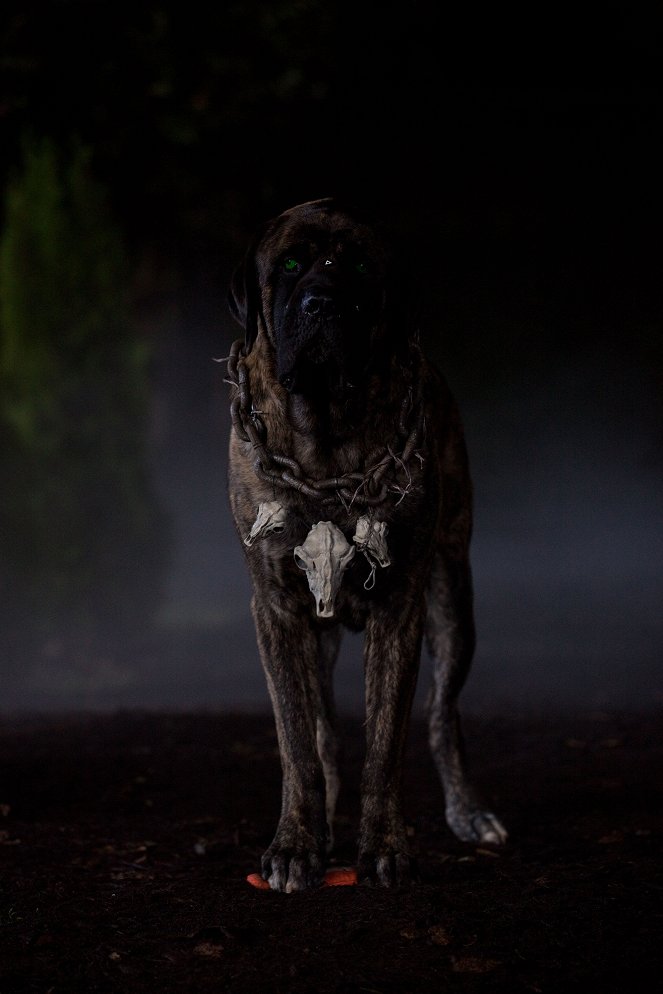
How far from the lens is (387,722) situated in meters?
3.46

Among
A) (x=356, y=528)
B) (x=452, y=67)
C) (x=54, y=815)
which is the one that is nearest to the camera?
(x=356, y=528)

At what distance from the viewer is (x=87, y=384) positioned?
43.1 feet

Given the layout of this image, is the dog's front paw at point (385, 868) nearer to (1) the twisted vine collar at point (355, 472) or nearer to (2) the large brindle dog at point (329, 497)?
(2) the large brindle dog at point (329, 497)

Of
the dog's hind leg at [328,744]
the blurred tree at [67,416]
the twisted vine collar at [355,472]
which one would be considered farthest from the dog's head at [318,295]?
the blurred tree at [67,416]

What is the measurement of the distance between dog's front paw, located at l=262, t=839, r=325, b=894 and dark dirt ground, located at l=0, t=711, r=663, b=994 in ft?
0.27

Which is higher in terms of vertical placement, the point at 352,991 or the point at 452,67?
the point at 452,67

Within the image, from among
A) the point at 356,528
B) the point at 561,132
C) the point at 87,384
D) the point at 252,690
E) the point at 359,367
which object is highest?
the point at 561,132

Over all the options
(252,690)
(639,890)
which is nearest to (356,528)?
(639,890)

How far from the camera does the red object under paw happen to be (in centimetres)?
334

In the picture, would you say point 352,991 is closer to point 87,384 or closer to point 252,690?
point 252,690

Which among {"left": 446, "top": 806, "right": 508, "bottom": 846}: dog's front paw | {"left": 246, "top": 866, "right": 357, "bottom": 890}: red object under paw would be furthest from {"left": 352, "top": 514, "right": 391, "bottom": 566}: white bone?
{"left": 446, "top": 806, "right": 508, "bottom": 846}: dog's front paw

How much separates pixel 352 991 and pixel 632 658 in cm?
1050

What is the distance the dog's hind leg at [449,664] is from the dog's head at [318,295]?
129 cm

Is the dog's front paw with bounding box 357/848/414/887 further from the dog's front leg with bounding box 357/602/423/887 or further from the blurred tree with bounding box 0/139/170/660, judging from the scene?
the blurred tree with bounding box 0/139/170/660
